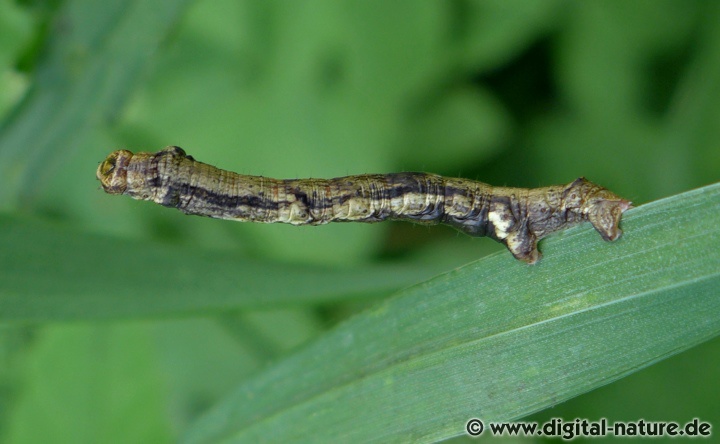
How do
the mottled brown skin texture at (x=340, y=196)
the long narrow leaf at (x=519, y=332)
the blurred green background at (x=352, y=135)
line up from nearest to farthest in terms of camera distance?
the long narrow leaf at (x=519, y=332) < the mottled brown skin texture at (x=340, y=196) < the blurred green background at (x=352, y=135)

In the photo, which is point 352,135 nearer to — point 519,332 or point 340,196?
point 340,196

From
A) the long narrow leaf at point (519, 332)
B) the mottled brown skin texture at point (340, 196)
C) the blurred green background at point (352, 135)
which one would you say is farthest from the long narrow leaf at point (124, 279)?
the blurred green background at point (352, 135)

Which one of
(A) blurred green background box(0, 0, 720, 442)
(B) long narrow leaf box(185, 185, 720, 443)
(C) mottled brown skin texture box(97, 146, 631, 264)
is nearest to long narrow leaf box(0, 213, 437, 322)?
(C) mottled brown skin texture box(97, 146, 631, 264)

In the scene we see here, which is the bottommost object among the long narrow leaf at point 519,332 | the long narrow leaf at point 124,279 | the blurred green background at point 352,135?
the long narrow leaf at point 519,332

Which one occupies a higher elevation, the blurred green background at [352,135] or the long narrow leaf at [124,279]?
the blurred green background at [352,135]

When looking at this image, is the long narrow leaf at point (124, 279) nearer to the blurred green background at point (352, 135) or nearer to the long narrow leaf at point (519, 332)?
the long narrow leaf at point (519, 332)

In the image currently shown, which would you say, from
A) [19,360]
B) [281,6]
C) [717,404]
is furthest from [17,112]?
[717,404]

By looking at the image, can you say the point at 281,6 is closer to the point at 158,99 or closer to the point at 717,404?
the point at 158,99
